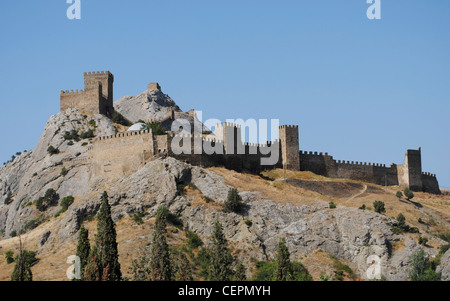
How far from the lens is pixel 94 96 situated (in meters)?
106

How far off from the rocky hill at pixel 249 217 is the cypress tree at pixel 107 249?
20.7 feet

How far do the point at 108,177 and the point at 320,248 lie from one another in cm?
2551

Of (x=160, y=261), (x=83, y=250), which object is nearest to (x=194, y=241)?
(x=160, y=261)

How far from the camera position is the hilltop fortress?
273 feet

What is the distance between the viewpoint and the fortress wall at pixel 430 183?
106m

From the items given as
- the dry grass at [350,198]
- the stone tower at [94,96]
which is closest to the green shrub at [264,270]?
the dry grass at [350,198]

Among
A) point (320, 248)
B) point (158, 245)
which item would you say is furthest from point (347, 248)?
point (158, 245)

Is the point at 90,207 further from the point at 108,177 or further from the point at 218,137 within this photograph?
the point at 218,137

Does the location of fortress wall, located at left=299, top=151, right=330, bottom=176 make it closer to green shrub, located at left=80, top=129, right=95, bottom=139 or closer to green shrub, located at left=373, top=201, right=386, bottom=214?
green shrub, located at left=373, top=201, right=386, bottom=214

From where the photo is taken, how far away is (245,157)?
9050 centimetres

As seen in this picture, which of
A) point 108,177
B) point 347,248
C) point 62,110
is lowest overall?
point 347,248

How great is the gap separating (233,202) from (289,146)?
20669 mm

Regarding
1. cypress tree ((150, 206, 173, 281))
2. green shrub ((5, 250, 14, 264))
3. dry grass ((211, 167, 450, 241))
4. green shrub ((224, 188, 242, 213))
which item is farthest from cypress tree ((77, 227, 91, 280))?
dry grass ((211, 167, 450, 241))

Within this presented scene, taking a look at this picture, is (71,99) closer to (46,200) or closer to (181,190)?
(46,200)
